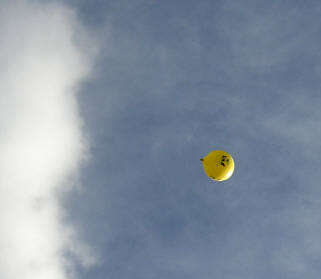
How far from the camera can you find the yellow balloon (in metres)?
61.8

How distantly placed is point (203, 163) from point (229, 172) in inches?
163

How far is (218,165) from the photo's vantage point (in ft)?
202

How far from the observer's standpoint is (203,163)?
208ft

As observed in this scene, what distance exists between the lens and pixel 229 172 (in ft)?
207

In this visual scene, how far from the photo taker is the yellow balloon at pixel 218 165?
203 ft
